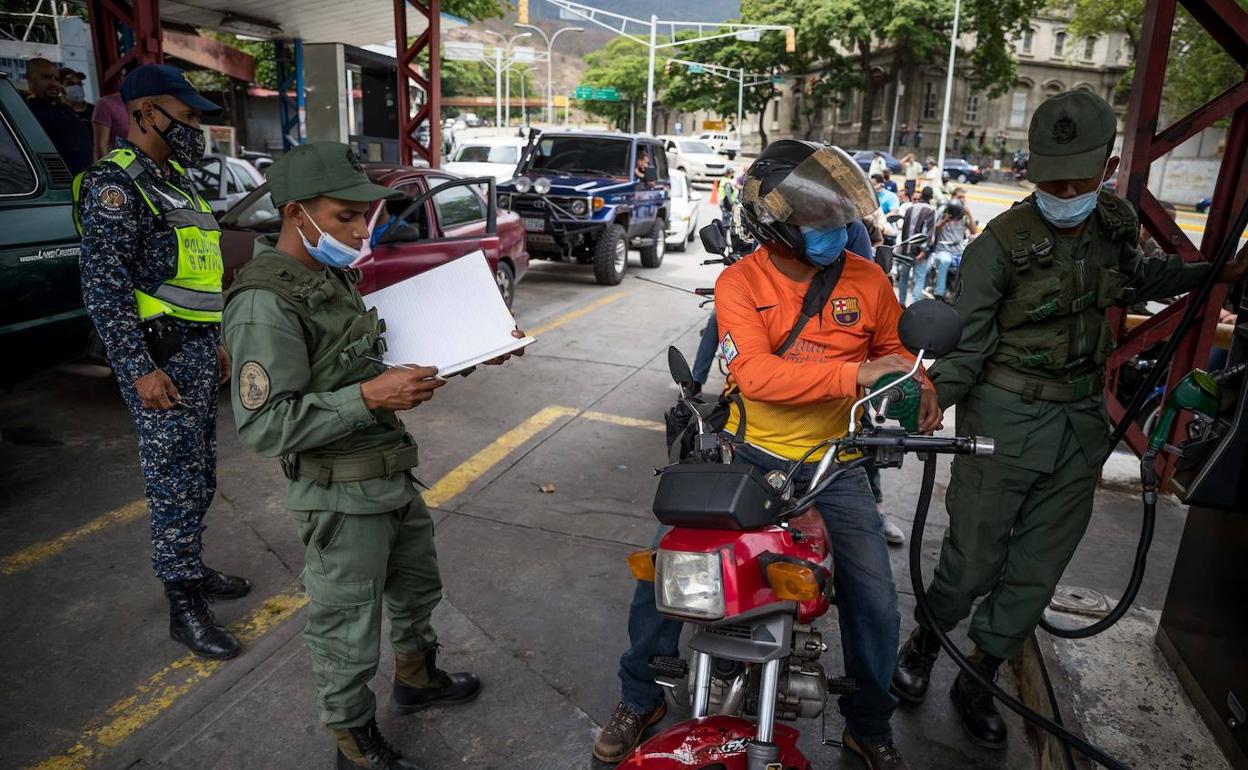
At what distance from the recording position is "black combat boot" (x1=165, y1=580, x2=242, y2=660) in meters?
3.18

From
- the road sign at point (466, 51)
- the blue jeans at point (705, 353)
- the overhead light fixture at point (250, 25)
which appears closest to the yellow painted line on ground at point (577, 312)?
the blue jeans at point (705, 353)

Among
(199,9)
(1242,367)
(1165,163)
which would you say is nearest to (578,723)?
(1242,367)

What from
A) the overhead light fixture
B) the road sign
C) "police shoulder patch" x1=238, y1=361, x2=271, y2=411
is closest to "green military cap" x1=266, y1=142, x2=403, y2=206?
"police shoulder patch" x1=238, y1=361, x2=271, y2=411

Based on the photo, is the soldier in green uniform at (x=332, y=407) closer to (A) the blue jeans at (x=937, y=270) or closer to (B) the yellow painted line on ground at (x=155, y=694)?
(B) the yellow painted line on ground at (x=155, y=694)

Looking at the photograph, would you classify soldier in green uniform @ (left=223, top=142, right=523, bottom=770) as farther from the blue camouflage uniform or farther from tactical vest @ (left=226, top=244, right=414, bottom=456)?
the blue camouflage uniform

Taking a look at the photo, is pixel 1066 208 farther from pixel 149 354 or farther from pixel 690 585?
pixel 149 354

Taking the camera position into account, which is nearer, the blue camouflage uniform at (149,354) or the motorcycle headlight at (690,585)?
the motorcycle headlight at (690,585)

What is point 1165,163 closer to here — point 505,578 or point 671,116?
point 505,578

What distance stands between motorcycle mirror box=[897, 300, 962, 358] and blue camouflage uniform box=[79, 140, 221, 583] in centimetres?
263

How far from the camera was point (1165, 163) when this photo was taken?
3412cm

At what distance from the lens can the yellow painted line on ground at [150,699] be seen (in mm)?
2674

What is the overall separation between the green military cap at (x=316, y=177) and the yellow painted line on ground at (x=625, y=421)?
4.00 metres

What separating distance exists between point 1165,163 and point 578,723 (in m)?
39.5

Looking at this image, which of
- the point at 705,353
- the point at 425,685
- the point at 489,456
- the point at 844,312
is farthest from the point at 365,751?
the point at 705,353
